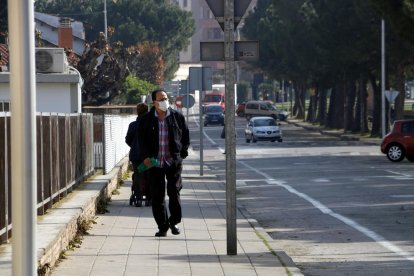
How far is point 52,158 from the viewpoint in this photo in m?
15.3

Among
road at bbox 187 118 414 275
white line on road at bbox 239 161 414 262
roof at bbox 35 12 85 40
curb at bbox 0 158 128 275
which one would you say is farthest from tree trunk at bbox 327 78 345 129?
curb at bbox 0 158 128 275

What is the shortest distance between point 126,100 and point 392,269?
49320mm

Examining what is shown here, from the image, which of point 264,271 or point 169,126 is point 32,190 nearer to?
point 264,271

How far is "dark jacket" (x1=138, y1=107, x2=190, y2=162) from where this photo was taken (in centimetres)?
1359

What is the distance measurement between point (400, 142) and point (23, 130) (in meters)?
34.4

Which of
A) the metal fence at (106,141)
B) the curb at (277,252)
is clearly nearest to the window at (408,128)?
the metal fence at (106,141)

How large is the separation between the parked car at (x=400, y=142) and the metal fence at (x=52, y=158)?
63.5ft

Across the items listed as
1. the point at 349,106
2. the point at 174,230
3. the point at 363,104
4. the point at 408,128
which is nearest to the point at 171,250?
the point at 174,230

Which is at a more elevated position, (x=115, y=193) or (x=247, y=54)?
(x=247, y=54)

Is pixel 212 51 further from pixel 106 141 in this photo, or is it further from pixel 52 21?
pixel 52 21

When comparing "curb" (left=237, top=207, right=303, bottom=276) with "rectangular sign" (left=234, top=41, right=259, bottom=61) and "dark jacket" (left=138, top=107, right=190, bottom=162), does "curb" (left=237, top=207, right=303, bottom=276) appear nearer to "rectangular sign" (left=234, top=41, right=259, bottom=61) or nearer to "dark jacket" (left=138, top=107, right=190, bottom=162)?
"dark jacket" (left=138, top=107, right=190, bottom=162)

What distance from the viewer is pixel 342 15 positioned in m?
63.8

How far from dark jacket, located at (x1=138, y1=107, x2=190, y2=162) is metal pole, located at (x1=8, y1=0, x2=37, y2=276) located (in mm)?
7982

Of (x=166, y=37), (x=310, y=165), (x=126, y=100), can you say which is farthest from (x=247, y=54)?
(x=166, y=37)
